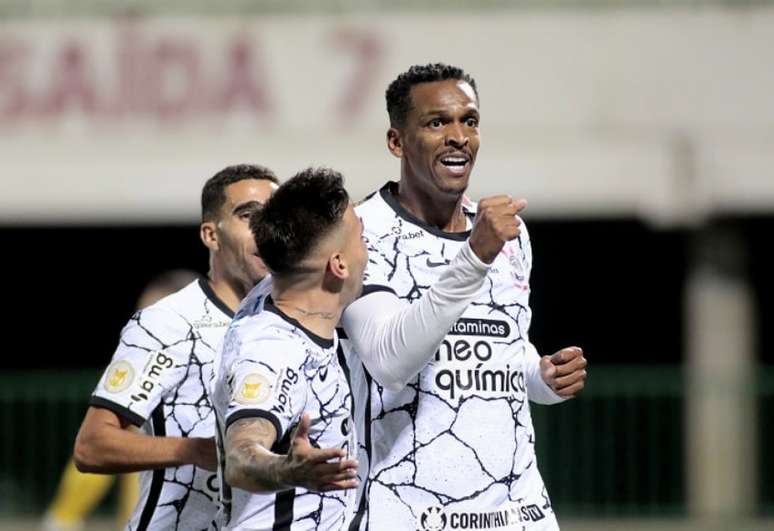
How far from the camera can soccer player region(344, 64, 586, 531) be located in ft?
18.7

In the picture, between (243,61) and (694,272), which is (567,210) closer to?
(694,272)

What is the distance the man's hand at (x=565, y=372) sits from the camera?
5863mm

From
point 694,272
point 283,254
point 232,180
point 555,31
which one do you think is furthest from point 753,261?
point 283,254

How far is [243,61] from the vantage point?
18656mm

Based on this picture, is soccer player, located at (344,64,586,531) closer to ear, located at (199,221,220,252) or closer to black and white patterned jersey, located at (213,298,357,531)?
black and white patterned jersey, located at (213,298,357,531)

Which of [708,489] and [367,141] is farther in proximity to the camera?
[367,141]

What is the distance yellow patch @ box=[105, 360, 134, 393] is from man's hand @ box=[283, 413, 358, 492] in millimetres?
1685

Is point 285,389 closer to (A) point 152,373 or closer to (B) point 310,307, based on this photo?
(B) point 310,307

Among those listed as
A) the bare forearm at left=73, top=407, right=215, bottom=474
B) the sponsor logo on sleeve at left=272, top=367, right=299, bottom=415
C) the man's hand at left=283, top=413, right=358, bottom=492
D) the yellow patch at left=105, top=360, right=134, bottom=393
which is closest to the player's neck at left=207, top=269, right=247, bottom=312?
the yellow patch at left=105, top=360, right=134, bottom=393

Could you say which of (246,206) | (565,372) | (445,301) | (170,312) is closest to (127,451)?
(170,312)

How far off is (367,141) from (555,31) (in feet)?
7.01

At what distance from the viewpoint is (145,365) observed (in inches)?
243

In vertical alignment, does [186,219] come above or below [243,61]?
below

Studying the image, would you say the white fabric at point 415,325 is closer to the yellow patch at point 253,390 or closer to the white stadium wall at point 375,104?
the yellow patch at point 253,390
